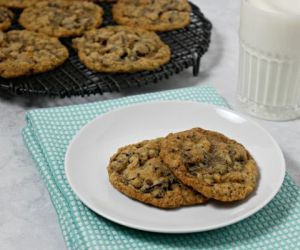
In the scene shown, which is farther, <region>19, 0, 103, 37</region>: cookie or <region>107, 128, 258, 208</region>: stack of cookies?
<region>19, 0, 103, 37</region>: cookie

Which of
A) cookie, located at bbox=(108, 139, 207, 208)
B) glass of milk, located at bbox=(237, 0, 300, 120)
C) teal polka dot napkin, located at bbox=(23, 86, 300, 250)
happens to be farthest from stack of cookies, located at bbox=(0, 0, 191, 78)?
cookie, located at bbox=(108, 139, 207, 208)

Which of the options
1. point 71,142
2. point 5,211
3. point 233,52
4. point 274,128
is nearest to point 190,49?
point 233,52

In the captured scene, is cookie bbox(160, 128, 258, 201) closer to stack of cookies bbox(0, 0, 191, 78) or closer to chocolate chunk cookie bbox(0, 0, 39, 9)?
stack of cookies bbox(0, 0, 191, 78)

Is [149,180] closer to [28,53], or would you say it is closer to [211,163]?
[211,163]

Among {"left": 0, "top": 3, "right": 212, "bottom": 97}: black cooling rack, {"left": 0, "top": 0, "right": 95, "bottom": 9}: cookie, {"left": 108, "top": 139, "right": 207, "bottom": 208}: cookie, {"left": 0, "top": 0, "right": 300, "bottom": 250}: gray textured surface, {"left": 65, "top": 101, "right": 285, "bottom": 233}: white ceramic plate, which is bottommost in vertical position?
{"left": 0, "top": 0, "right": 300, "bottom": 250}: gray textured surface

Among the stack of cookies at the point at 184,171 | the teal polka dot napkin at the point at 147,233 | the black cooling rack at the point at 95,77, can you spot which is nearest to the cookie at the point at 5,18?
the black cooling rack at the point at 95,77

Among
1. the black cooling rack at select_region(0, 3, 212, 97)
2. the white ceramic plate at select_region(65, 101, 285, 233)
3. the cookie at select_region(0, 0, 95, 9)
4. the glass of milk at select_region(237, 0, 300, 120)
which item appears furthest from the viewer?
the cookie at select_region(0, 0, 95, 9)
